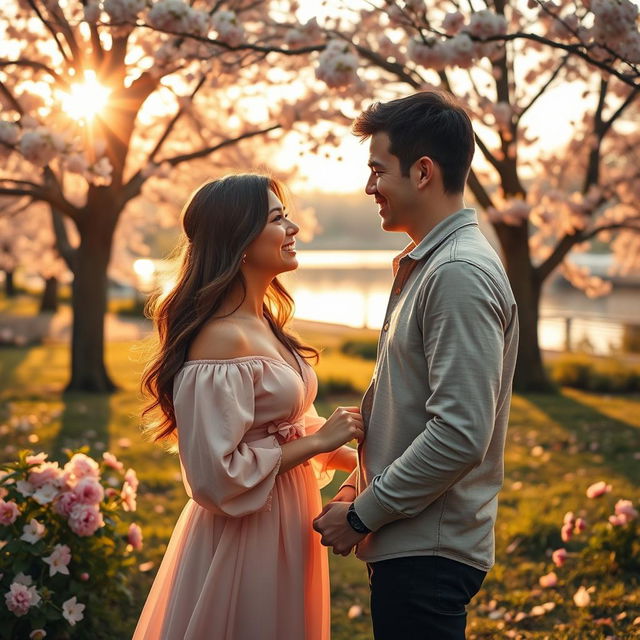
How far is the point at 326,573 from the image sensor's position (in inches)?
108

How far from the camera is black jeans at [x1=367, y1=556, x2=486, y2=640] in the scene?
214 centimetres

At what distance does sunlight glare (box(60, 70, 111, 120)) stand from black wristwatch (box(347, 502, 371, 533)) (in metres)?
6.81

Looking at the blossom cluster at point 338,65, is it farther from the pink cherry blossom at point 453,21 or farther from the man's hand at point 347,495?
the man's hand at point 347,495

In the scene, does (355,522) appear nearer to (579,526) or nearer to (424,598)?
(424,598)

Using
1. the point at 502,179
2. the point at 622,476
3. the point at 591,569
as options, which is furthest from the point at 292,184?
the point at 591,569

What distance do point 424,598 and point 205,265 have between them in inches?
46.2

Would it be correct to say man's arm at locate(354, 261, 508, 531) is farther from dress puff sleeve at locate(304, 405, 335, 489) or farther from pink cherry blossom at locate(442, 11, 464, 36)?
pink cherry blossom at locate(442, 11, 464, 36)

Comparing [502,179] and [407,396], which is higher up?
[502,179]

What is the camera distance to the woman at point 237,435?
243 centimetres

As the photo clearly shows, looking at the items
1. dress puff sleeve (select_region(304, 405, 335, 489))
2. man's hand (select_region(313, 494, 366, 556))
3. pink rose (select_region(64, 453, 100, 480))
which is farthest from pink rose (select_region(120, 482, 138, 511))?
man's hand (select_region(313, 494, 366, 556))

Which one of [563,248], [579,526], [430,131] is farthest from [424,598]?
[563,248]

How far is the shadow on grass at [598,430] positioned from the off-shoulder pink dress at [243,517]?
4.54 meters

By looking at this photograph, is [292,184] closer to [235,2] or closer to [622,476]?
[235,2]

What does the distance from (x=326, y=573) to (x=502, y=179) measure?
28.4 ft
